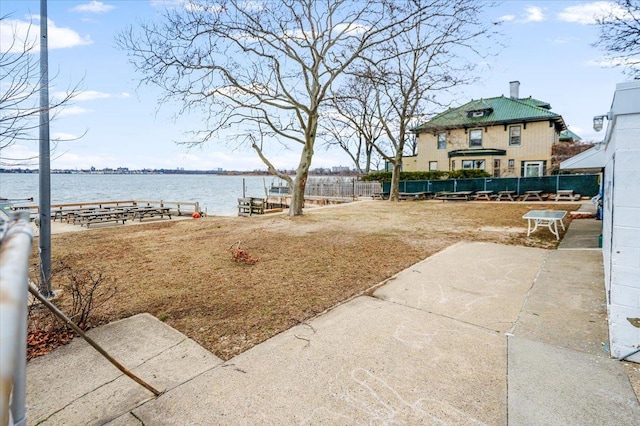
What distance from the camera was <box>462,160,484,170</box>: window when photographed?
28.7 metres

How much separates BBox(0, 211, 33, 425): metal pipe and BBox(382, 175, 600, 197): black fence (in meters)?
25.6

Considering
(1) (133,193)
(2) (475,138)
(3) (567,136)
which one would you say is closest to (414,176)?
(2) (475,138)

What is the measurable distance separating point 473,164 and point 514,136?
3.85 meters

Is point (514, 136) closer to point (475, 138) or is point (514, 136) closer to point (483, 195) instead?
point (475, 138)

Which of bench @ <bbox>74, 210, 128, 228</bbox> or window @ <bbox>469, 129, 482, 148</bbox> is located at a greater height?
window @ <bbox>469, 129, 482, 148</bbox>

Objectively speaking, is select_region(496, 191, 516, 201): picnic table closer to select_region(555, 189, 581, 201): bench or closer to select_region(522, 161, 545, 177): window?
select_region(555, 189, 581, 201): bench

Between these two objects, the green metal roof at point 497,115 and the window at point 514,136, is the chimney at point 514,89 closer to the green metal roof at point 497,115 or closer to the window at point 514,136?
the green metal roof at point 497,115

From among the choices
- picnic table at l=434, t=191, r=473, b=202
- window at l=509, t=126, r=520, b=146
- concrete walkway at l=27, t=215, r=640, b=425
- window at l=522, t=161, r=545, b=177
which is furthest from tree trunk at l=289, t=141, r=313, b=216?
window at l=509, t=126, r=520, b=146

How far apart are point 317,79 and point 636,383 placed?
44.2ft

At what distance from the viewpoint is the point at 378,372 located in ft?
9.83

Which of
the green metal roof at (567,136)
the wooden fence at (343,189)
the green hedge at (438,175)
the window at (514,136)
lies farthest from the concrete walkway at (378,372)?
the green metal roof at (567,136)

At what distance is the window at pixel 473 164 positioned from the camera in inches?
1131

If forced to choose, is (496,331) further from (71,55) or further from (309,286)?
(71,55)

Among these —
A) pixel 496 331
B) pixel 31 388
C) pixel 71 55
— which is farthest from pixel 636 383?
pixel 71 55
